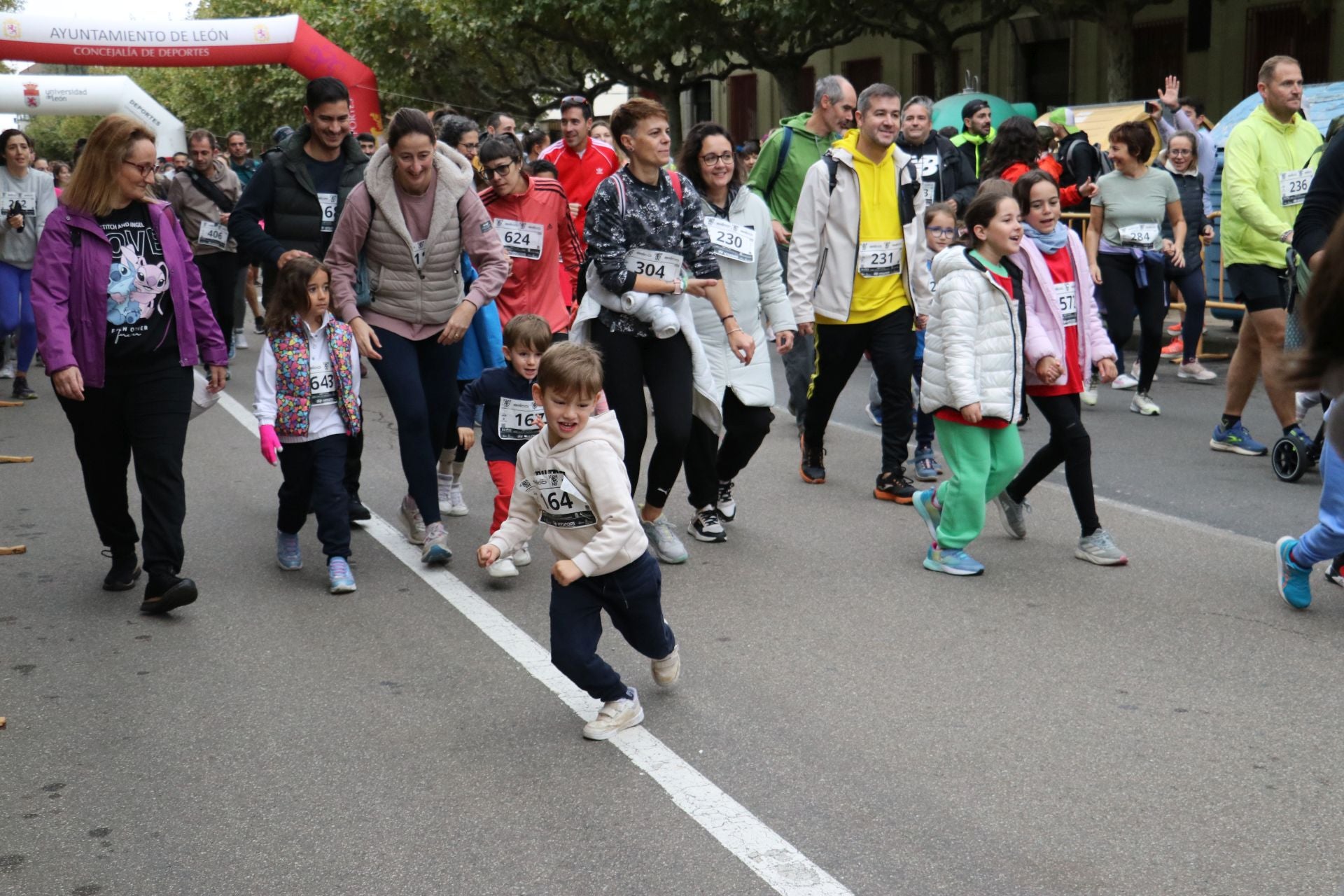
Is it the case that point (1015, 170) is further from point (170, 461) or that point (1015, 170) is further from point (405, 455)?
point (170, 461)

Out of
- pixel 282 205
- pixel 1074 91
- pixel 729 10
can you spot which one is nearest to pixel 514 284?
pixel 282 205

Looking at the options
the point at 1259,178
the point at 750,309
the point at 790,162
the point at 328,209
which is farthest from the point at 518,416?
the point at 1259,178

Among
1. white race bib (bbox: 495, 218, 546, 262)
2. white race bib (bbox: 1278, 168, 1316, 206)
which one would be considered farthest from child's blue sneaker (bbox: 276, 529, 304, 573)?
white race bib (bbox: 1278, 168, 1316, 206)

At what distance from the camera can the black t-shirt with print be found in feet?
19.8

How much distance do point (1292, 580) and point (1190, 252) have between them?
646 centimetres

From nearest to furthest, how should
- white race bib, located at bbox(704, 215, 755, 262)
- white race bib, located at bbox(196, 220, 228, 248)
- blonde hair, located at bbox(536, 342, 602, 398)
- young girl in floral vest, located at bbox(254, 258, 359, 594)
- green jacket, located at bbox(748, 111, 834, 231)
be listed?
blonde hair, located at bbox(536, 342, 602, 398)
young girl in floral vest, located at bbox(254, 258, 359, 594)
white race bib, located at bbox(704, 215, 755, 262)
green jacket, located at bbox(748, 111, 834, 231)
white race bib, located at bbox(196, 220, 228, 248)

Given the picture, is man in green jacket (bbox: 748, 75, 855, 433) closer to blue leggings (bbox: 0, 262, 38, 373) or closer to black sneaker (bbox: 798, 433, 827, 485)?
black sneaker (bbox: 798, 433, 827, 485)

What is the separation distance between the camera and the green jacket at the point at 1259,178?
8.44 m

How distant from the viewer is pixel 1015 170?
10477mm

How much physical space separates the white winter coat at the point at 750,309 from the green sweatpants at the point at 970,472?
3.18 ft

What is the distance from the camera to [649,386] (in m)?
6.59

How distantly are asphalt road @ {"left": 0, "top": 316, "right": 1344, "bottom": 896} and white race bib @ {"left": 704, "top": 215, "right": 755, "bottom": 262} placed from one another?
4.32 ft

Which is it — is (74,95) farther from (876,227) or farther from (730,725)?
(730,725)

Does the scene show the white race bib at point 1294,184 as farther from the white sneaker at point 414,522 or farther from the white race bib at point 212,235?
the white race bib at point 212,235
